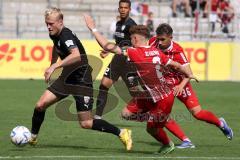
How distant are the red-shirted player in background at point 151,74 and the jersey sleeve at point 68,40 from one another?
0.54m

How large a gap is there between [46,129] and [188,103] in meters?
3.19

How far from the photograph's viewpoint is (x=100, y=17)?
30.5 metres

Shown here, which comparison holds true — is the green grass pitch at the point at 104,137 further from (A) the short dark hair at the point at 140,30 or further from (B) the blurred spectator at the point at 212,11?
(B) the blurred spectator at the point at 212,11

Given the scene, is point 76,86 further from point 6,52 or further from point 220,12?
A: point 220,12

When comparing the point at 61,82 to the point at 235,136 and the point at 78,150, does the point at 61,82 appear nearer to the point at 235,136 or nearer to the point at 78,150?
the point at 78,150

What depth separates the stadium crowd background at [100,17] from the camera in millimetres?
28203

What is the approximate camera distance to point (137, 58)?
9.63 meters

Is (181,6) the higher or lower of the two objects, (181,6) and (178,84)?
the higher

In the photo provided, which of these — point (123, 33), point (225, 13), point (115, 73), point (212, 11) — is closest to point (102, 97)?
point (115, 73)

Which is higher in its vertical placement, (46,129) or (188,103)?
(188,103)

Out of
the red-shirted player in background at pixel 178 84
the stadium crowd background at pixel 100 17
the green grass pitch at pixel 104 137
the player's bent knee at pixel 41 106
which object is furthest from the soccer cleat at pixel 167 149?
the stadium crowd background at pixel 100 17

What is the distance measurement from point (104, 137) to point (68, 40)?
2.58 meters

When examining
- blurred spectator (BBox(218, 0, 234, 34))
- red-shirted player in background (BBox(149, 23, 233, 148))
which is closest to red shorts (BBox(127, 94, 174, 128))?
red-shirted player in background (BBox(149, 23, 233, 148))

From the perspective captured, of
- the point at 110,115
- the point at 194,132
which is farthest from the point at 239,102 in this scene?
the point at 194,132
